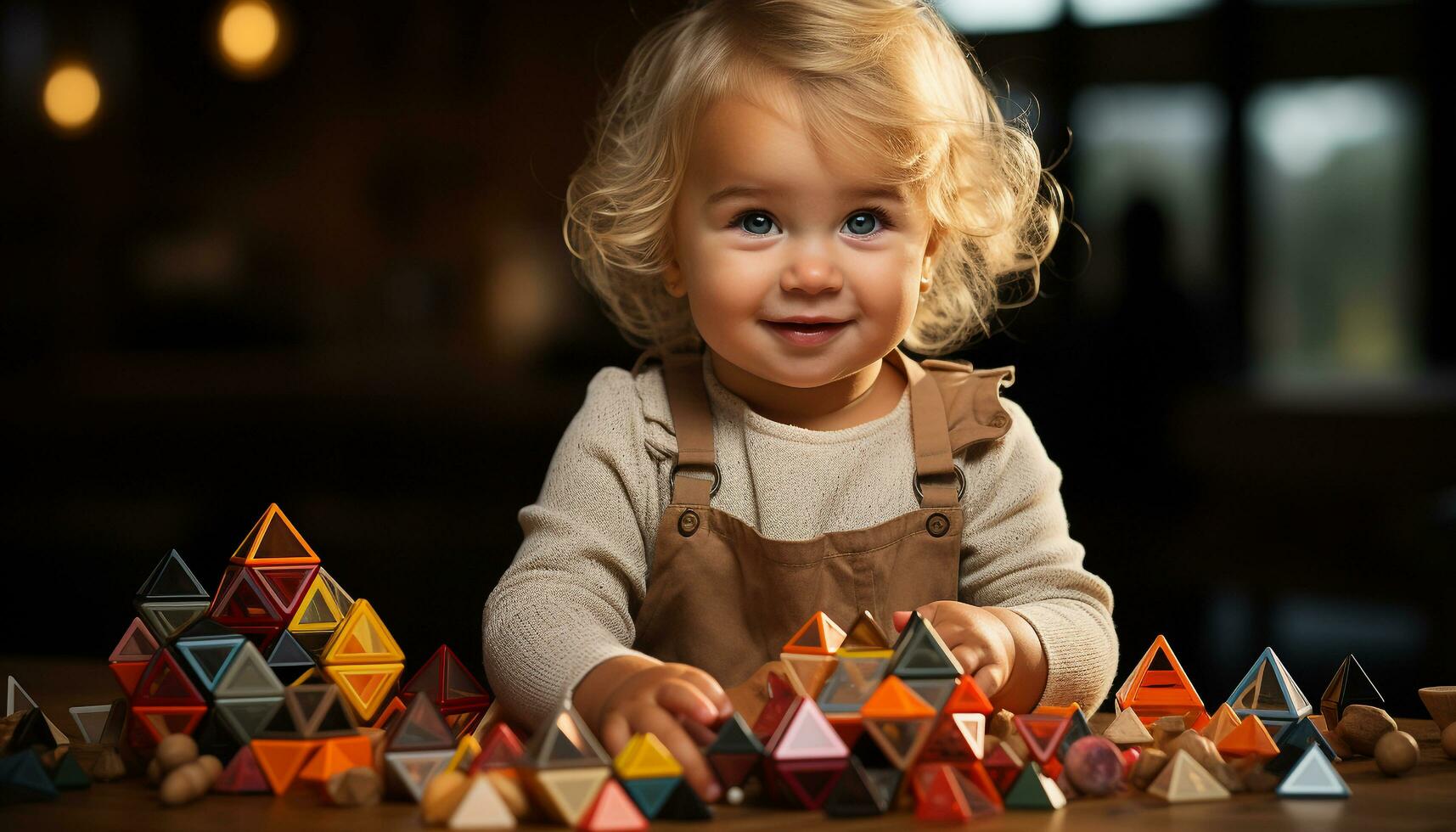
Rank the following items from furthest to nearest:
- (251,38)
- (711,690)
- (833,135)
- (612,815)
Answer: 1. (251,38)
2. (833,135)
3. (711,690)
4. (612,815)

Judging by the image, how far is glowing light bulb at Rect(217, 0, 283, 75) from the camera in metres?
3.90

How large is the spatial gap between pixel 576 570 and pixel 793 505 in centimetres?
17

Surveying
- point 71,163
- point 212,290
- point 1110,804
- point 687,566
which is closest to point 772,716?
point 1110,804

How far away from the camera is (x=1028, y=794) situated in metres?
0.73

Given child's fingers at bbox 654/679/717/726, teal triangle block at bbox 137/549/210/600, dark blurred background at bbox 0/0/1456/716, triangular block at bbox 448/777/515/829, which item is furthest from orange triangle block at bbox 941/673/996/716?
dark blurred background at bbox 0/0/1456/716

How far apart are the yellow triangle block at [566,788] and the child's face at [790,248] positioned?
41 cm

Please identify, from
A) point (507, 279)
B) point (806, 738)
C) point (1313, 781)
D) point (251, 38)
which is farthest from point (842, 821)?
point (251, 38)

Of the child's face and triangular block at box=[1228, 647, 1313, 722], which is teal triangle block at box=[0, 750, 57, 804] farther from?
triangular block at box=[1228, 647, 1313, 722]

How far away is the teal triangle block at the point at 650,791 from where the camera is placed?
2.25 feet

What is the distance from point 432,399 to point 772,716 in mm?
3094

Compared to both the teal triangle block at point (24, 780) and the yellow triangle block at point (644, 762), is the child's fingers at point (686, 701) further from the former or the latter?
the teal triangle block at point (24, 780)

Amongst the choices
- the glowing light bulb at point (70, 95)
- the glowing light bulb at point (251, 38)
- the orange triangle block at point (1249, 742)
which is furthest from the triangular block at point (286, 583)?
the glowing light bulb at point (70, 95)

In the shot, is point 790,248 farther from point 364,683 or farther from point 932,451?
point 364,683

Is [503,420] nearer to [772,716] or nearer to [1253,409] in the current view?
[1253,409]
